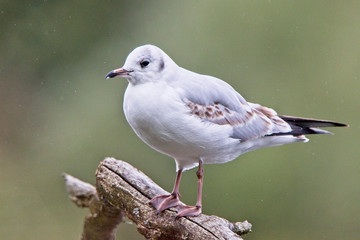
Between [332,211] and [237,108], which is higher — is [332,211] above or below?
below

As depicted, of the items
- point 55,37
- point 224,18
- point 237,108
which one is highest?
point 55,37

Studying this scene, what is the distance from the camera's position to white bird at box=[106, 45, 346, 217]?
96.0 inches

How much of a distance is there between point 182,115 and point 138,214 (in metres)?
0.46

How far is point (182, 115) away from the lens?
8.07ft

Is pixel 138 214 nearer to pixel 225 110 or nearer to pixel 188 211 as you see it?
pixel 188 211

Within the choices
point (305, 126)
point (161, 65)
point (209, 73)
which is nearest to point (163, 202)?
point (161, 65)

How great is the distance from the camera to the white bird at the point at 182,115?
2.44 m

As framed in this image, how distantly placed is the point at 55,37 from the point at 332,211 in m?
2.52

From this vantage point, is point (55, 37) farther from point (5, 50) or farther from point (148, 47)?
point (148, 47)

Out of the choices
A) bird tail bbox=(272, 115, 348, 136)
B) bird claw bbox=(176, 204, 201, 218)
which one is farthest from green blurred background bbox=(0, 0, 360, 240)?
bird claw bbox=(176, 204, 201, 218)

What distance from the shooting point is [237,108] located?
2.76m

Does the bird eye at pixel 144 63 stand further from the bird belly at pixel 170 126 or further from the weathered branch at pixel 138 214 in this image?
the weathered branch at pixel 138 214

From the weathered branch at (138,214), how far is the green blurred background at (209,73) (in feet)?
4.05

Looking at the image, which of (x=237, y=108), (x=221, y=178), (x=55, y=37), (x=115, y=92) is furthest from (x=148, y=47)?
(x=55, y=37)
